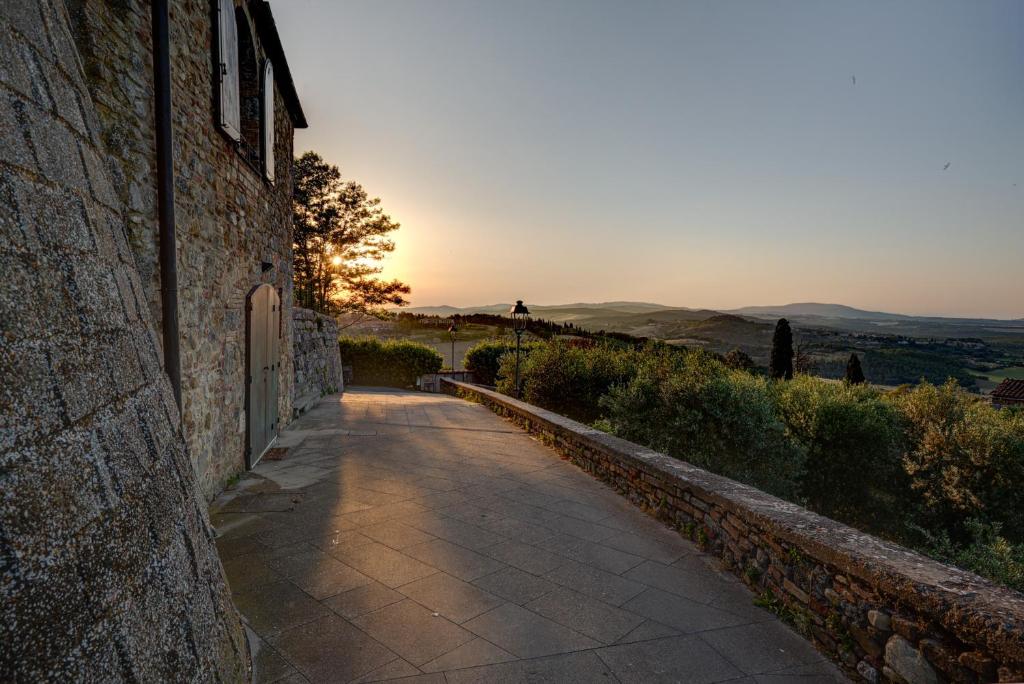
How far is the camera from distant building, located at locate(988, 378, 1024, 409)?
23219mm

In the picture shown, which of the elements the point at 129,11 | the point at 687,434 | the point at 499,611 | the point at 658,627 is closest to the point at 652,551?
the point at 658,627

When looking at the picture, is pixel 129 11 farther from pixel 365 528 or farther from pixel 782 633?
pixel 782 633

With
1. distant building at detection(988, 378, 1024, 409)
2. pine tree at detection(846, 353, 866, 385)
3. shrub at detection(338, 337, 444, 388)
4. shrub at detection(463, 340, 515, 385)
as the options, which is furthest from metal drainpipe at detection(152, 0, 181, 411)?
distant building at detection(988, 378, 1024, 409)

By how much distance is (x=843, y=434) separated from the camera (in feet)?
26.4

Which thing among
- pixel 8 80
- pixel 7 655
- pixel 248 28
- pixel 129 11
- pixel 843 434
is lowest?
pixel 843 434

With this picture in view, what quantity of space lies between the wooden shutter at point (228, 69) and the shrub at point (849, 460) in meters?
8.39

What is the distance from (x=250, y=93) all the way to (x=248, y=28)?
63 cm

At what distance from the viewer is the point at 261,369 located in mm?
5844

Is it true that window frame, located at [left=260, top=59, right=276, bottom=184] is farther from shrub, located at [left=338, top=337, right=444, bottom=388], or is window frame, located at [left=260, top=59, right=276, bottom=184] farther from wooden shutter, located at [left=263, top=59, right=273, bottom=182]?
shrub, located at [left=338, top=337, right=444, bottom=388]

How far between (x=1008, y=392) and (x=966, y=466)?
2481 cm

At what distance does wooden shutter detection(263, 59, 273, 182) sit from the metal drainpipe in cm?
250

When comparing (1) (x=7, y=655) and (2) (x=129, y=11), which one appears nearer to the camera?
(1) (x=7, y=655)

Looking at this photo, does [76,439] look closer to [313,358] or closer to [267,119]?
[267,119]

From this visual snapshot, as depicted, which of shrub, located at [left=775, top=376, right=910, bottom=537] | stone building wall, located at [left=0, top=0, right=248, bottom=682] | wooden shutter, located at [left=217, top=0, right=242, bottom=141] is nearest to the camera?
stone building wall, located at [left=0, top=0, right=248, bottom=682]
